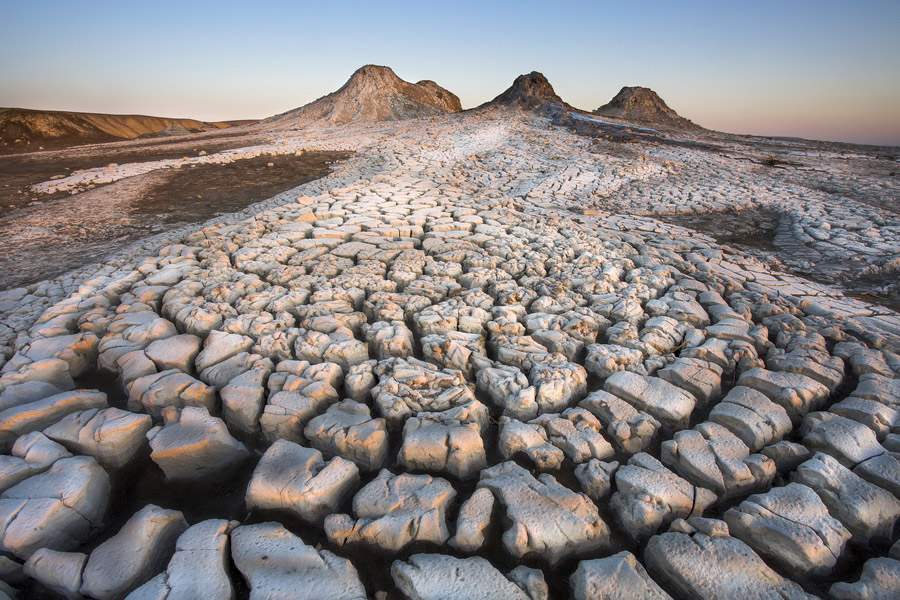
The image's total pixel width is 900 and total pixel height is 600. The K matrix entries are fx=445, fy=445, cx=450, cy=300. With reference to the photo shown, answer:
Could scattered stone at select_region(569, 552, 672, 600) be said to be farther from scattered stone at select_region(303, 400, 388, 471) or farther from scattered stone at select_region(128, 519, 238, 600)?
scattered stone at select_region(128, 519, 238, 600)

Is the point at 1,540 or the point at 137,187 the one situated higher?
the point at 137,187

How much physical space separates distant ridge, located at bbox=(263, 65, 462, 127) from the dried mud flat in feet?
53.9

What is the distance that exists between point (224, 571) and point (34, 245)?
4762mm

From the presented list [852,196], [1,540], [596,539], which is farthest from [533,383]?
[852,196]

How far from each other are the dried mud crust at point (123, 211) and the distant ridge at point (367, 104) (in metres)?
10.5

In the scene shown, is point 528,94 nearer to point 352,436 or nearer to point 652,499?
point 352,436

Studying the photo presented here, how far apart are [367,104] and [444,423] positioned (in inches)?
808

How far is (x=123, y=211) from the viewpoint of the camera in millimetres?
5582

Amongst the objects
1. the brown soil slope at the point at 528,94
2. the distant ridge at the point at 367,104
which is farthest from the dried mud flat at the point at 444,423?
the distant ridge at the point at 367,104

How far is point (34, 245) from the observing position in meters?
Result: 4.38

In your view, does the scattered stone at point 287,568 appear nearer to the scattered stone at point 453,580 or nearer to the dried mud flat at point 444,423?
the dried mud flat at point 444,423

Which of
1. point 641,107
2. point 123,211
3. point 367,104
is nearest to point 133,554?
point 123,211

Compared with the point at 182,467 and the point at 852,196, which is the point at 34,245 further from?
the point at 852,196

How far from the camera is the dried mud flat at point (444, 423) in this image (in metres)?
1.38
